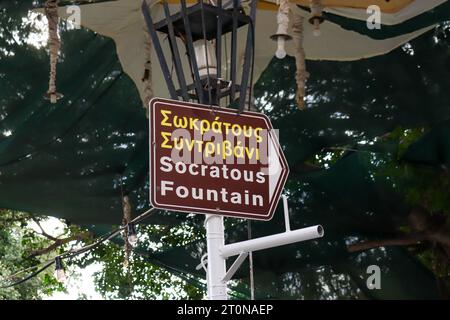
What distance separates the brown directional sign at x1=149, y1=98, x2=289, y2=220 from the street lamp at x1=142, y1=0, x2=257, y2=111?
275 mm

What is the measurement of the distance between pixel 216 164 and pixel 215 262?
0.72 m

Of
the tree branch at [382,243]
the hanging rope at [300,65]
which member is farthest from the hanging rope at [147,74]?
the tree branch at [382,243]

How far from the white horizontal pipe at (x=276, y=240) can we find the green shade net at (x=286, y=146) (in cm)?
303

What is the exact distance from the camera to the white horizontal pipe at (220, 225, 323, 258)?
14.9ft

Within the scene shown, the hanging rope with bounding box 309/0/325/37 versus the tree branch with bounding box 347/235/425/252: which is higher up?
the hanging rope with bounding box 309/0/325/37

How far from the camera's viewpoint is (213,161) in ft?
15.2

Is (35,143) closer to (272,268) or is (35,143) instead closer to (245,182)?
(272,268)

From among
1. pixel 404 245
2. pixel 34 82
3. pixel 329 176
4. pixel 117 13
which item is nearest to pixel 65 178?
pixel 34 82

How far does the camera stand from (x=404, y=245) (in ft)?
27.8

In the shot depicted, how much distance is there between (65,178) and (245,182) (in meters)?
3.86

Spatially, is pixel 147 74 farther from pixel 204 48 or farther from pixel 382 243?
pixel 382 243

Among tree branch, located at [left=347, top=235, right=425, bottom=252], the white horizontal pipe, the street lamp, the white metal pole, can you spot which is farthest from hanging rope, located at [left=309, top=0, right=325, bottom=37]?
A: tree branch, located at [left=347, top=235, right=425, bottom=252]

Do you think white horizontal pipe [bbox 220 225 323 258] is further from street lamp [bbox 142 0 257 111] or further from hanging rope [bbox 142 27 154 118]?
hanging rope [bbox 142 27 154 118]

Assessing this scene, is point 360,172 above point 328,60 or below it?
below
